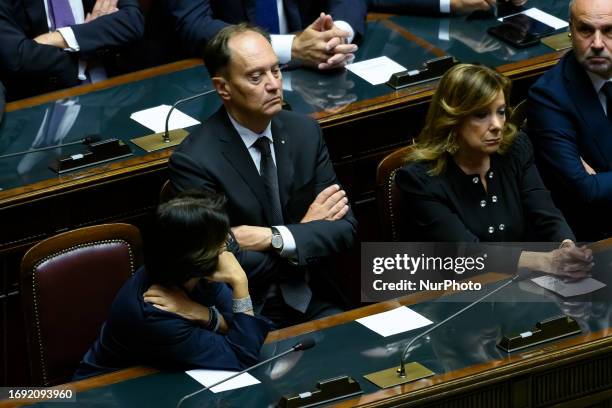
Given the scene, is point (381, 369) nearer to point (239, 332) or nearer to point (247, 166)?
point (239, 332)

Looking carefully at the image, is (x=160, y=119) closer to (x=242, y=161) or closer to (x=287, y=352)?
(x=242, y=161)

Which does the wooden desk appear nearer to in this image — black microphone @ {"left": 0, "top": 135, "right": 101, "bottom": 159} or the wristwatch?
black microphone @ {"left": 0, "top": 135, "right": 101, "bottom": 159}

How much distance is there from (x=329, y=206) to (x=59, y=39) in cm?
159

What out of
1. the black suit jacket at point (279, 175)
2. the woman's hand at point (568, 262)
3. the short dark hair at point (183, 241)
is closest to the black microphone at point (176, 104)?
the black suit jacket at point (279, 175)

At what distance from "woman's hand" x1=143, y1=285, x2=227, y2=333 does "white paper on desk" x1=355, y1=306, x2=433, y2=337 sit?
1.59ft

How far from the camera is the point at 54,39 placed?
5539 mm

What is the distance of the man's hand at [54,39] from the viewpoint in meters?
5.53

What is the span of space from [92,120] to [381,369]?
1829 mm

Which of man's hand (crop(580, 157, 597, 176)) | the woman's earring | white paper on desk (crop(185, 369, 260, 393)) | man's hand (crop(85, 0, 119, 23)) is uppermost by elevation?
man's hand (crop(85, 0, 119, 23))

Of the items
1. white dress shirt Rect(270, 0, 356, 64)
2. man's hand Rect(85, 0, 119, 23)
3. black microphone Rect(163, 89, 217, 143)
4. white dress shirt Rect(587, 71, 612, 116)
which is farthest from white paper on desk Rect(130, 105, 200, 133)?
white dress shirt Rect(587, 71, 612, 116)

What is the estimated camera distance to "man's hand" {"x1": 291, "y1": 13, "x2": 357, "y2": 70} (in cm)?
540

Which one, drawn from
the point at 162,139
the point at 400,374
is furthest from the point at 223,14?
the point at 400,374

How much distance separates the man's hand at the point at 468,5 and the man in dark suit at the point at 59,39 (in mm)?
1297

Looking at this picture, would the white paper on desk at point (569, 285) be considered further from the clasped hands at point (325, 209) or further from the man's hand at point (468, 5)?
the man's hand at point (468, 5)
